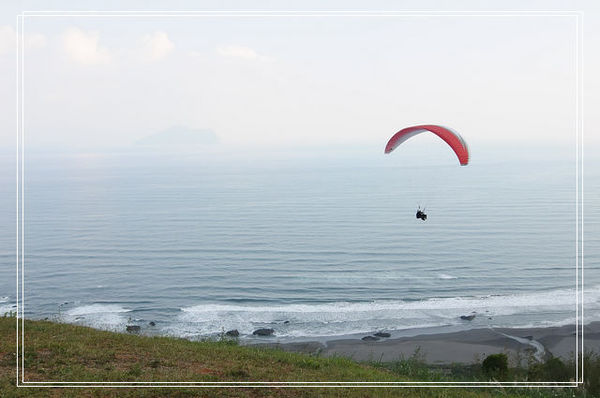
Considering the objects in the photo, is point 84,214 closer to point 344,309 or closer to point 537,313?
point 344,309

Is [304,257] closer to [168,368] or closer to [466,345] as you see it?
[466,345]

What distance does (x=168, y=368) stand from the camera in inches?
388

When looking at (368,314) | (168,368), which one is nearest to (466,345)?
(368,314)

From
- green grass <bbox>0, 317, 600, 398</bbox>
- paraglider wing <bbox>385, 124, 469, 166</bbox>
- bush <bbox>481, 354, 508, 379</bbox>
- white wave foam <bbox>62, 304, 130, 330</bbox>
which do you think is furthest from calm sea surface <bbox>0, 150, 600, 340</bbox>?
paraglider wing <bbox>385, 124, 469, 166</bbox>

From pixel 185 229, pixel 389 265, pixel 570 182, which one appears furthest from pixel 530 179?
pixel 185 229

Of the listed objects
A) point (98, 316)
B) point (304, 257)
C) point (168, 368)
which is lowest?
point (98, 316)

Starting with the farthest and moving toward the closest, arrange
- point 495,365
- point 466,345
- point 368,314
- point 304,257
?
1. point 304,257
2. point 368,314
3. point 466,345
4. point 495,365

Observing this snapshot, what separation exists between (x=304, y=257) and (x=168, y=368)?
111ft

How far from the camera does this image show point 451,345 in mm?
26203

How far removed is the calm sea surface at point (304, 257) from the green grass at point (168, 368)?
1555 centimetres

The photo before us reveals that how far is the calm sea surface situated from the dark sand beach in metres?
1.65

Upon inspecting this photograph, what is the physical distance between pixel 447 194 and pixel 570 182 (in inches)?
590

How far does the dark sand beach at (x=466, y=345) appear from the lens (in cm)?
2461

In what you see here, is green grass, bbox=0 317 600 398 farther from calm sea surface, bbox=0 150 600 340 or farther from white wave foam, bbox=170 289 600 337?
white wave foam, bbox=170 289 600 337
